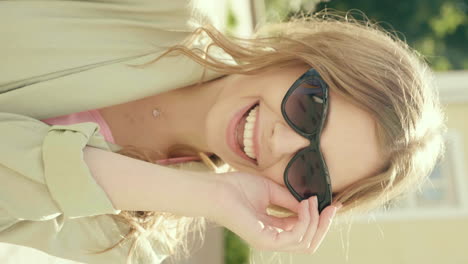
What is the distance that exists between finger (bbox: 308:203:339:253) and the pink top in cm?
74

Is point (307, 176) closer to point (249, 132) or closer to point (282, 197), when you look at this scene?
point (282, 197)

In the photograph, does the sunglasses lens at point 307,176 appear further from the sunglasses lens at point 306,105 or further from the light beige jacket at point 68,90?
the light beige jacket at point 68,90

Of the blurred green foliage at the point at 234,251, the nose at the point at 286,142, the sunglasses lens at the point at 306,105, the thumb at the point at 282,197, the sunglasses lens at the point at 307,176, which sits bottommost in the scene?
the blurred green foliage at the point at 234,251

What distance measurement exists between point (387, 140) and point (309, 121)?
250mm

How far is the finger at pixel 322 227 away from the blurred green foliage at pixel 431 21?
11049 millimetres

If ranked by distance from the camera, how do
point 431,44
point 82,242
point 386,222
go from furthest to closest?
point 431,44 → point 386,222 → point 82,242

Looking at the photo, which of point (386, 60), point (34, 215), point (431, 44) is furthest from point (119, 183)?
point (431, 44)

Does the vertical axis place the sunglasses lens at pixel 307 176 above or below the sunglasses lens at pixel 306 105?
below

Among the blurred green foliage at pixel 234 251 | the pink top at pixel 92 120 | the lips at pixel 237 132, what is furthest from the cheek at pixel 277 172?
the blurred green foliage at pixel 234 251

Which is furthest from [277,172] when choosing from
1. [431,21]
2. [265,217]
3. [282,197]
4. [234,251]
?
[431,21]

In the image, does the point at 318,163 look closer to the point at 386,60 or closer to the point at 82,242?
the point at 386,60

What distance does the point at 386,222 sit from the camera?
23.4 feet

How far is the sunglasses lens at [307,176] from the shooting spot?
1947mm

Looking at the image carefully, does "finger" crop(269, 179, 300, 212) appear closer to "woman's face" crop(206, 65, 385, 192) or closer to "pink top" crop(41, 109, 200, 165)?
"woman's face" crop(206, 65, 385, 192)
